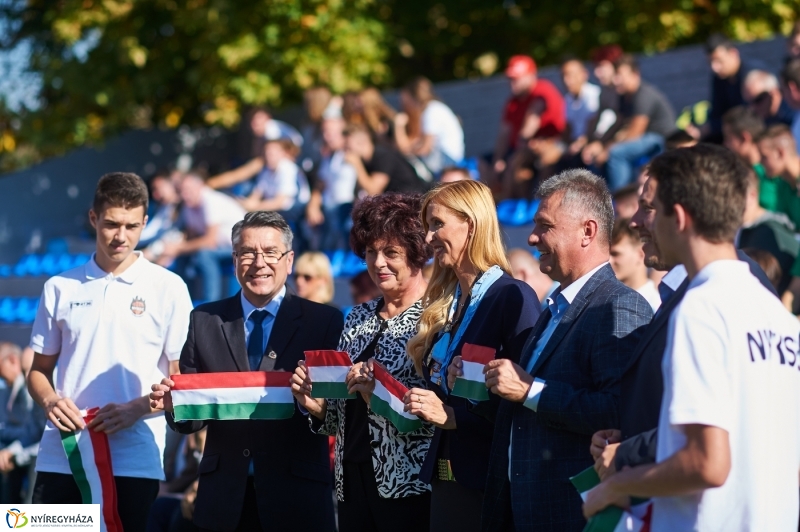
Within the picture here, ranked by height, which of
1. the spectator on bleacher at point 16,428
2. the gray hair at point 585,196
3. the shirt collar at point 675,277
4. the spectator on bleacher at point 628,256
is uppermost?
the spectator on bleacher at point 628,256

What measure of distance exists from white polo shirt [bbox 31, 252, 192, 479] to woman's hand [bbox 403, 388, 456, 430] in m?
1.62

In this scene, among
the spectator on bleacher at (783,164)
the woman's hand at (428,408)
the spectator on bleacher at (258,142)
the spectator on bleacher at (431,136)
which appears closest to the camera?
the woman's hand at (428,408)

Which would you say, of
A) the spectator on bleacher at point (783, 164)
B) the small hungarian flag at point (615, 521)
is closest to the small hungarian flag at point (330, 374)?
the small hungarian flag at point (615, 521)

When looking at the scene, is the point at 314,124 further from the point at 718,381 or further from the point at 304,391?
the point at 718,381

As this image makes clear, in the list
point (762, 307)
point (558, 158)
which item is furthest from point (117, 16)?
point (762, 307)

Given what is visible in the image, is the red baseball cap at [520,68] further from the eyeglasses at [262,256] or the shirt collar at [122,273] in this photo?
the eyeglasses at [262,256]

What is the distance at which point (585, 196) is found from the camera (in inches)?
156

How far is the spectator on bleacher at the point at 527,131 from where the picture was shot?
11.3 meters

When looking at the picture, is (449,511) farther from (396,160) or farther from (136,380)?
(396,160)

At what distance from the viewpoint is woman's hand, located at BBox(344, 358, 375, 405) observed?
14.8 feet

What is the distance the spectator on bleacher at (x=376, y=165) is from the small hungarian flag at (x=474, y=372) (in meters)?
6.61

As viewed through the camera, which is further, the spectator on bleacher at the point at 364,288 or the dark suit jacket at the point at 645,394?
the spectator on bleacher at the point at 364,288

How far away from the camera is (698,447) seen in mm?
2797

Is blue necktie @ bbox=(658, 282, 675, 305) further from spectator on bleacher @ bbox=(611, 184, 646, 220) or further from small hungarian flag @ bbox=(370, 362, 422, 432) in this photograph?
spectator on bleacher @ bbox=(611, 184, 646, 220)
